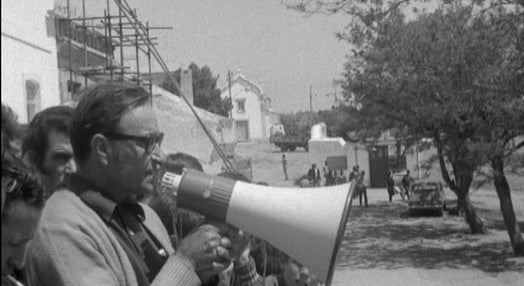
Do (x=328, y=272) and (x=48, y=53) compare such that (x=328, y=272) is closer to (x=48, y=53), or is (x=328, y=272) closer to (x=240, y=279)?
(x=240, y=279)

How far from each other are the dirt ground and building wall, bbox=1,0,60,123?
449 cm

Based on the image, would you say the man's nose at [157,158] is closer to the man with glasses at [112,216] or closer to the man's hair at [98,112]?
the man with glasses at [112,216]

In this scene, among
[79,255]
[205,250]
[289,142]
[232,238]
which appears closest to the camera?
[79,255]

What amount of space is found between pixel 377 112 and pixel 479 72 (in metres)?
4.35

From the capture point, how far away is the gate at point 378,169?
3578 centimetres

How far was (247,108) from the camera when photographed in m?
69.0

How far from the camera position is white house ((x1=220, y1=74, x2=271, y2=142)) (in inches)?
2694

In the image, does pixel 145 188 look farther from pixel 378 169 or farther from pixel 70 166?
pixel 378 169

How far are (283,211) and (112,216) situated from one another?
0.47m

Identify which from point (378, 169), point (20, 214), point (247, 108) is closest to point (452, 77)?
point (20, 214)

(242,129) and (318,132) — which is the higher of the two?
(242,129)

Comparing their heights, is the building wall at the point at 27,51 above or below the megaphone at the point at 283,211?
above

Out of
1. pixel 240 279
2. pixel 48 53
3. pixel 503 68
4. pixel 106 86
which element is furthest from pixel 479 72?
pixel 106 86

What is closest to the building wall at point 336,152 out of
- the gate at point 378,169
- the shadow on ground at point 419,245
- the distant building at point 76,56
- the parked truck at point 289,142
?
the gate at point 378,169
